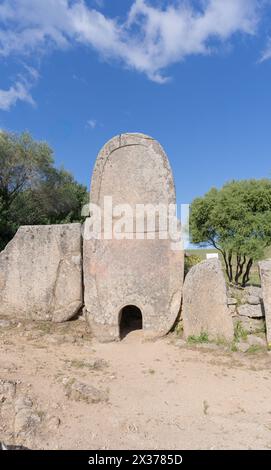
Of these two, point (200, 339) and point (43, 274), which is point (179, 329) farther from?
point (43, 274)

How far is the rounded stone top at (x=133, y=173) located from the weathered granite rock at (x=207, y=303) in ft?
5.66

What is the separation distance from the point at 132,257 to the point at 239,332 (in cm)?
271

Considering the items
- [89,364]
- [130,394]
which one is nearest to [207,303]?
[89,364]

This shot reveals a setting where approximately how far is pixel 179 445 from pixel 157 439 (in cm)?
26

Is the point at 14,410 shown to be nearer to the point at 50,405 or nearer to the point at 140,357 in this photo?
the point at 50,405

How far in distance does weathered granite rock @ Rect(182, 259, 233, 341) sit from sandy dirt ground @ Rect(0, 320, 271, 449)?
16.8 inches

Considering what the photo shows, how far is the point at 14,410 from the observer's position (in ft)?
14.9

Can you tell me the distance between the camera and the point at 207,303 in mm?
7395

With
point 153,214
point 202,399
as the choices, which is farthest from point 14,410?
point 153,214

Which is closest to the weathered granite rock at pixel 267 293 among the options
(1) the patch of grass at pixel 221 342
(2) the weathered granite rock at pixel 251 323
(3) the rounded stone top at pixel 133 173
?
(2) the weathered granite rock at pixel 251 323

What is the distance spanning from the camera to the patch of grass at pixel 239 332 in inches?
284

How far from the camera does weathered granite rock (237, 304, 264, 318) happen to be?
757cm

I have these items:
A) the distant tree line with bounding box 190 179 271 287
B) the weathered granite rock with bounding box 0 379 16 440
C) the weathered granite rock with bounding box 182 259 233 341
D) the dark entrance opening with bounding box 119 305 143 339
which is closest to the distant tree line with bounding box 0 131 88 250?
the distant tree line with bounding box 190 179 271 287

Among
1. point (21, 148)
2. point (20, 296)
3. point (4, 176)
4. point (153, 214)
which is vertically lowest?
point (20, 296)
